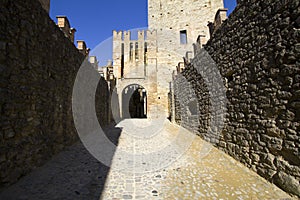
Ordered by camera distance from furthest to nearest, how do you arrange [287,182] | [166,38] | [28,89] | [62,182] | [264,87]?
1. [166,38]
2. [28,89]
3. [264,87]
4. [62,182]
5. [287,182]

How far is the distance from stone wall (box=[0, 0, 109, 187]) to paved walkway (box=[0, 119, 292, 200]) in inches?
12.2

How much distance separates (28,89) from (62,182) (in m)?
1.57

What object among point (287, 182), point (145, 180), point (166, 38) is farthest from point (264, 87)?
point (166, 38)

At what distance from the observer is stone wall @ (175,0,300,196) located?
228 cm

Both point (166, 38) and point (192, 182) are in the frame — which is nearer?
point (192, 182)

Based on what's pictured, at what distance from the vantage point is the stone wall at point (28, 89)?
7.86 feet

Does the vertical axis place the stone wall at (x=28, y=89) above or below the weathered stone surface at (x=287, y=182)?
above

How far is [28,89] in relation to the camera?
292 cm

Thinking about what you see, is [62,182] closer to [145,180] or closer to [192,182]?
[145,180]

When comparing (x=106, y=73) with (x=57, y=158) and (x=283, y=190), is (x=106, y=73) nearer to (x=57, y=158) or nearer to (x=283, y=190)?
(x=57, y=158)

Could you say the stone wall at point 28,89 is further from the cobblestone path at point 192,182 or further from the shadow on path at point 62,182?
the cobblestone path at point 192,182

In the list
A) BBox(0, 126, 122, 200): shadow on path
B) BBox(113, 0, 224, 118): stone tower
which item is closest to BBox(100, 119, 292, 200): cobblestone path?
BBox(0, 126, 122, 200): shadow on path

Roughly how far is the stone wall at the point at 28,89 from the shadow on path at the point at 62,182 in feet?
0.55

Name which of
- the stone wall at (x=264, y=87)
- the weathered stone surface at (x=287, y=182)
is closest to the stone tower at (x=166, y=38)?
the stone wall at (x=264, y=87)
